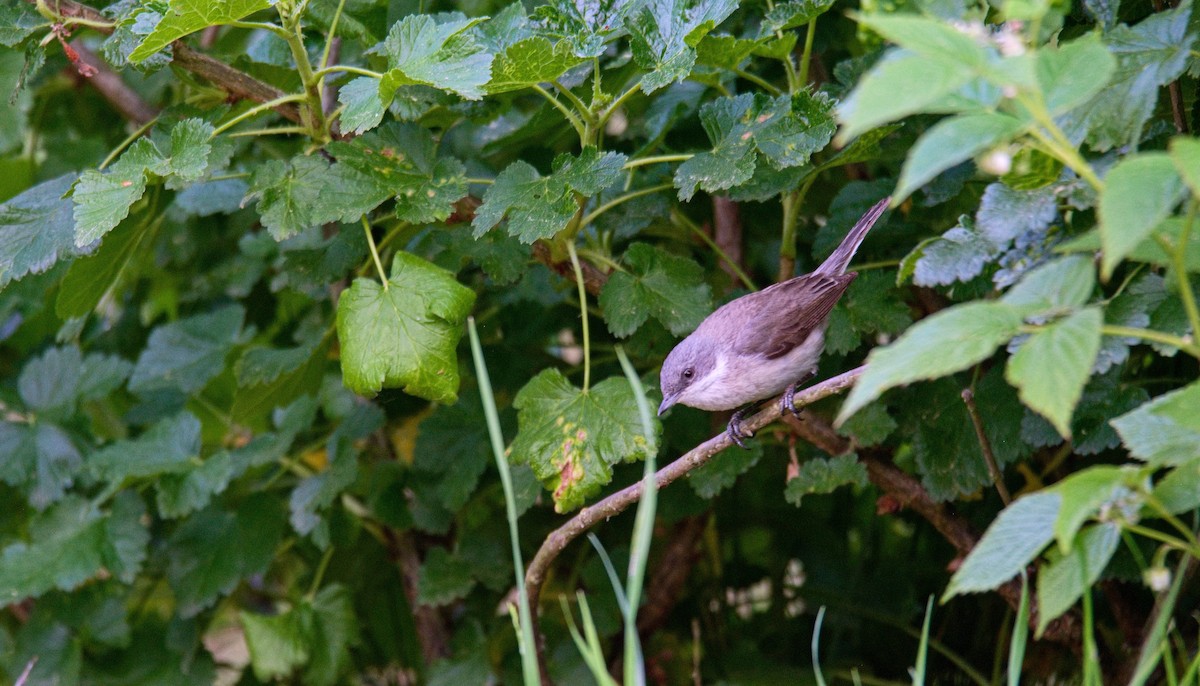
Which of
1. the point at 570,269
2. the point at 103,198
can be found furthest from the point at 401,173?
the point at 103,198

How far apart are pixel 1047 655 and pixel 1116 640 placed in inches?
9.3

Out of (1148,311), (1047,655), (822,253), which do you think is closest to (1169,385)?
(1148,311)

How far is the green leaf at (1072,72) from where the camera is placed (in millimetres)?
1285

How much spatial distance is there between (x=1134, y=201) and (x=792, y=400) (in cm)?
107

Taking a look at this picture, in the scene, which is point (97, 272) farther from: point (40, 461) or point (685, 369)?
point (685, 369)

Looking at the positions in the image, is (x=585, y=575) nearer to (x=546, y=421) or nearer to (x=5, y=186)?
(x=546, y=421)

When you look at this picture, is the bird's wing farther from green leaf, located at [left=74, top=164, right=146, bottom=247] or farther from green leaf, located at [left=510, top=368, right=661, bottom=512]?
green leaf, located at [left=74, top=164, right=146, bottom=247]

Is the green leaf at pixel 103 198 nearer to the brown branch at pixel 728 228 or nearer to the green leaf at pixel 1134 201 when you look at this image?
the brown branch at pixel 728 228

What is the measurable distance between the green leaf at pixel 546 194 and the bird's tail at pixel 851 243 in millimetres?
634

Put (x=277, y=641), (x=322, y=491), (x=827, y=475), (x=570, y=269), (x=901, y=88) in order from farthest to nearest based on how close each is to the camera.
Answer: (x=277, y=641) → (x=322, y=491) → (x=570, y=269) → (x=827, y=475) → (x=901, y=88)

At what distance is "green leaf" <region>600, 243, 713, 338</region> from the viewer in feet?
8.16

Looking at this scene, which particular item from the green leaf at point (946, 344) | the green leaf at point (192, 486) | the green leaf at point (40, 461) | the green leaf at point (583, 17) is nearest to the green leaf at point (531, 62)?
the green leaf at point (583, 17)

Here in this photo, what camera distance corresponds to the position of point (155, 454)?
3.19m

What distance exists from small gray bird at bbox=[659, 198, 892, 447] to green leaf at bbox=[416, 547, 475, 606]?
35.9 inches
